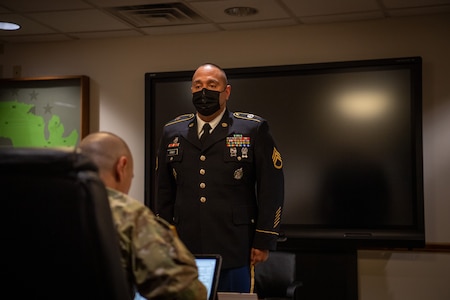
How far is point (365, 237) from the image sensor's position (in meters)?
4.52

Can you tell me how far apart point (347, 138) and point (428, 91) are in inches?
25.8

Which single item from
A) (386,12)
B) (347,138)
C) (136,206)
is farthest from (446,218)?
(136,206)

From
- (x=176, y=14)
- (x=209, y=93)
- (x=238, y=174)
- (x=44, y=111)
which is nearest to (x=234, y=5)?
(x=176, y=14)

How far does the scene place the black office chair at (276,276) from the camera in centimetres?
418

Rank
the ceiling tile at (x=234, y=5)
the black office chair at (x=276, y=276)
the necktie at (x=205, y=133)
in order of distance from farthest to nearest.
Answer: the ceiling tile at (x=234, y=5) < the black office chair at (x=276, y=276) < the necktie at (x=205, y=133)

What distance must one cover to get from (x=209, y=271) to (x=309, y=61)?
318cm

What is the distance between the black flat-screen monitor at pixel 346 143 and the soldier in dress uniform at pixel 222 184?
5.79 feet

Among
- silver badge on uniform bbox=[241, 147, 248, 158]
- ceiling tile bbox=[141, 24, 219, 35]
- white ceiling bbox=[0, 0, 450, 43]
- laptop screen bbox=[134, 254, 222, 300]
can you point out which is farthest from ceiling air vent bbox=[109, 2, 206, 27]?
laptop screen bbox=[134, 254, 222, 300]

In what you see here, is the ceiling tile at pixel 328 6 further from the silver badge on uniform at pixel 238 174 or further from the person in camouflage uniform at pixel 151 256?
the person in camouflage uniform at pixel 151 256

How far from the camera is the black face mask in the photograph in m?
3.00

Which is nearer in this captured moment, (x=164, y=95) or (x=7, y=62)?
(x=164, y=95)

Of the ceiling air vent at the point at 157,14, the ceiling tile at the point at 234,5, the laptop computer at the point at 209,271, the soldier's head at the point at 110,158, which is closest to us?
the soldier's head at the point at 110,158

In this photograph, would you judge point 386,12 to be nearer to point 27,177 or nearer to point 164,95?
point 164,95

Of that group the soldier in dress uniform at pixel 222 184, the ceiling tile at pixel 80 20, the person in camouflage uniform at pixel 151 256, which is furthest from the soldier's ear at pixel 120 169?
the ceiling tile at pixel 80 20
